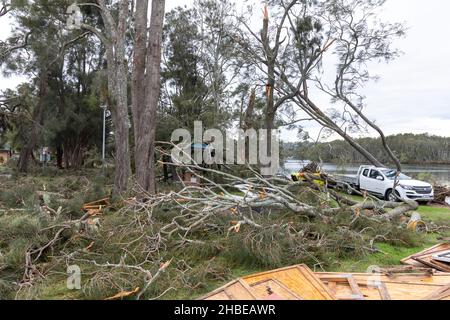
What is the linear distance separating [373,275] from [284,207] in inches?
108

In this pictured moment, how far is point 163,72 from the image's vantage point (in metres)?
21.5

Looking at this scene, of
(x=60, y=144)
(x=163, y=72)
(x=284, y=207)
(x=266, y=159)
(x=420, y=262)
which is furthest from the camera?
(x=60, y=144)

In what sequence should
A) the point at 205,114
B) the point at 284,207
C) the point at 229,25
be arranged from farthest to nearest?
the point at 205,114, the point at 229,25, the point at 284,207

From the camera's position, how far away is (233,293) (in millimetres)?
A: 3648

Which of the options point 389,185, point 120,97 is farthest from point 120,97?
point 389,185

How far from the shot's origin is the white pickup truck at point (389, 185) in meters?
13.4

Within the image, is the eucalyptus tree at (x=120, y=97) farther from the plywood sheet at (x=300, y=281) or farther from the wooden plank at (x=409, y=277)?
the wooden plank at (x=409, y=277)

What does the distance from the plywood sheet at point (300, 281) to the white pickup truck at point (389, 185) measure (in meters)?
8.54

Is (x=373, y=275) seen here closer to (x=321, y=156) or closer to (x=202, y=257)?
(x=202, y=257)

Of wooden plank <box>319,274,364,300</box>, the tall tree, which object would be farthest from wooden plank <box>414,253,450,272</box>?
the tall tree

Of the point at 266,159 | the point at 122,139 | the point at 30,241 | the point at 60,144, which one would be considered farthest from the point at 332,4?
the point at 60,144

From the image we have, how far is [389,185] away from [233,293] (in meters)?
12.1

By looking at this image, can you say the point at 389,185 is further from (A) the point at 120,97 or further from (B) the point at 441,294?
(B) the point at 441,294

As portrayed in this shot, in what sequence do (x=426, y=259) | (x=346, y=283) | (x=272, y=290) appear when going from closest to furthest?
(x=272, y=290) → (x=346, y=283) → (x=426, y=259)
